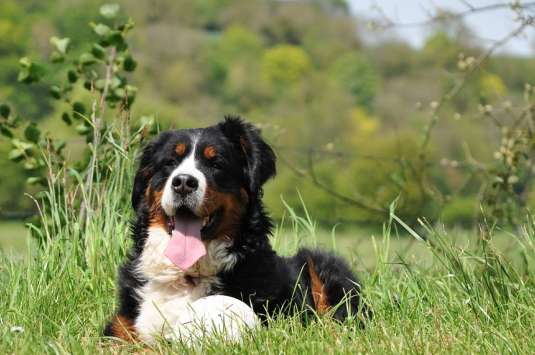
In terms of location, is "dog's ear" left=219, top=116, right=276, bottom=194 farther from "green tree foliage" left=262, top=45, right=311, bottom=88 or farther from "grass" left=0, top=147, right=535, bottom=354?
"green tree foliage" left=262, top=45, right=311, bottom=88

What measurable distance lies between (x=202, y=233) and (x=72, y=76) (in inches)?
94.9

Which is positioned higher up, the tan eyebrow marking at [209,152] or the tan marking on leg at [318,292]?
the tan eyebrow marking at [209,152]

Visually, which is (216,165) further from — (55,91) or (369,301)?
(55,91)

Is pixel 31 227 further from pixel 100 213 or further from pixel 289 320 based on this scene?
pixel 289 320

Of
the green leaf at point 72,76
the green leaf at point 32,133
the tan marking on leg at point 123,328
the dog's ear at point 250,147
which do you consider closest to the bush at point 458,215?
the dog's ear at point 250,147

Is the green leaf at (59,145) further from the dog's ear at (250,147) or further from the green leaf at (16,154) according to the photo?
the dog's ear at (250,147)

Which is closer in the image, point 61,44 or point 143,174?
point 143,174

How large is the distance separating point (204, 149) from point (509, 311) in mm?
1604

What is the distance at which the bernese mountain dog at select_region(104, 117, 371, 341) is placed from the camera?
14.0 ft

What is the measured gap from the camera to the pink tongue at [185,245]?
Result: 4.30 meters

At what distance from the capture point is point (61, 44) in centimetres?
634

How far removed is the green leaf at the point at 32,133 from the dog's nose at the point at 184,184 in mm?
2377

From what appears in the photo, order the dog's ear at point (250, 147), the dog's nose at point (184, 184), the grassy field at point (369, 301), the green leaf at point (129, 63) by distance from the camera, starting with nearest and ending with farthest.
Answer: the grassy field at point (369, 301) < the dog's nose at point (184, 184) < the dog's ear at point (250, 147) < the green leaf at point (129, 63)

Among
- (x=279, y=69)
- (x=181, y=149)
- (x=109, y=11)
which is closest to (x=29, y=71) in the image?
(x=109, y=11)
